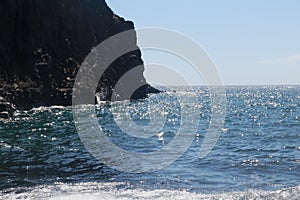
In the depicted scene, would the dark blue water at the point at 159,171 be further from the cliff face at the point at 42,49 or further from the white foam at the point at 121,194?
the cliff face at the point at 42,49

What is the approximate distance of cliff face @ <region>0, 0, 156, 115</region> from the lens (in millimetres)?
86250

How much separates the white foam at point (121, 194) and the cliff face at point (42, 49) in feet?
201

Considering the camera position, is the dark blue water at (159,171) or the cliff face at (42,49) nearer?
the dark blue water at (159,171)


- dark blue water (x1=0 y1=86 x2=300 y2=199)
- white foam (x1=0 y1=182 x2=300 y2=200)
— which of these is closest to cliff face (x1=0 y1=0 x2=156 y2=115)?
dark blue water (x1=0 y1=86 x2=300 y2=199)

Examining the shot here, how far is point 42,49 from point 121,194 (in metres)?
86.4

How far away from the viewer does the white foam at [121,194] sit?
17.1 meters

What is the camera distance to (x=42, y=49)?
324 ft

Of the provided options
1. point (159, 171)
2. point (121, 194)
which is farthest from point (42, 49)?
point (121, 194)

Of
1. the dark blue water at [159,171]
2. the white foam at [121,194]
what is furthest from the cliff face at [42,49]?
the white foam at [121,194]

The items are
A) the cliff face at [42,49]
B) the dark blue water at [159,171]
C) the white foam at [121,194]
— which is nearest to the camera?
the white foam at [121,194]

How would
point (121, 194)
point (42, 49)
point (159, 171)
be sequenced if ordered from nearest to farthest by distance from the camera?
1. point (121, 194)
2. point (159, 171)
3. point (42, 49)

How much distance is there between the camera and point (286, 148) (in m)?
31.9

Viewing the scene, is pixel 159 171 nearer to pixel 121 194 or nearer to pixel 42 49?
pixel 121 194

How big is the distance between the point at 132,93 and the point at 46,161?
367 ft
